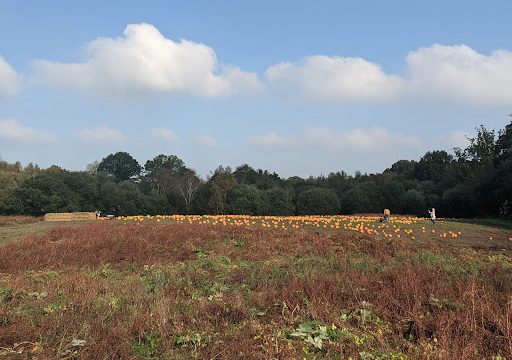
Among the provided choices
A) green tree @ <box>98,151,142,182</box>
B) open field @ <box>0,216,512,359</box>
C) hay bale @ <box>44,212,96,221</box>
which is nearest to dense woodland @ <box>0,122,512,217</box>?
hay bale @ <box>44,212,96,221</box>

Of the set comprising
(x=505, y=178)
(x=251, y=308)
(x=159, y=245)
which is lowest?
(x=251, y=308)

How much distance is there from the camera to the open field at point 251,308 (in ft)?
18.1

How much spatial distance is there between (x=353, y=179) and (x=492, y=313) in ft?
226

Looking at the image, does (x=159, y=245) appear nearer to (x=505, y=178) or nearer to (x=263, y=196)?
(x=505, y=178)

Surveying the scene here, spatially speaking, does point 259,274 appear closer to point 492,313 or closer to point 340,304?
point 340,304

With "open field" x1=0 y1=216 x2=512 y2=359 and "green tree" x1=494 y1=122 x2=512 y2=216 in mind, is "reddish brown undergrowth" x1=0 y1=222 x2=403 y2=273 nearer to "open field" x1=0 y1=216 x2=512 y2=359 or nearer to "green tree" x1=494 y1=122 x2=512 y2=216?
"open field" x1=0 y1=216 x2=512 y2=359

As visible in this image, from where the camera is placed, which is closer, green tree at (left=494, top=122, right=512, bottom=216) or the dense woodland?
green tree at (left=494, top=122, right=512, bottom=216)

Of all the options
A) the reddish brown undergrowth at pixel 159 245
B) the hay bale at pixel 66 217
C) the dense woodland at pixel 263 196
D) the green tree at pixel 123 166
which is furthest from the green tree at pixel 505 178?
the green tree at pixel 123 166

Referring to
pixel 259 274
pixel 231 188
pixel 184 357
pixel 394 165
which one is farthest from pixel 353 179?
pixel 184 357

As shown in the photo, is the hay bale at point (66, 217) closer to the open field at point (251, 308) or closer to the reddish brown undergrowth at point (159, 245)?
the reddish brown undergrowth at point (159, 245)

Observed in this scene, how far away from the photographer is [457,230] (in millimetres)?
19906

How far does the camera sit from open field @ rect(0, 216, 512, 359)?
5.51 m

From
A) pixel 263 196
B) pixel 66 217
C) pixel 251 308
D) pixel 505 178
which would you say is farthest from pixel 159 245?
pixel 263 196

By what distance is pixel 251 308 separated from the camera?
712cm
